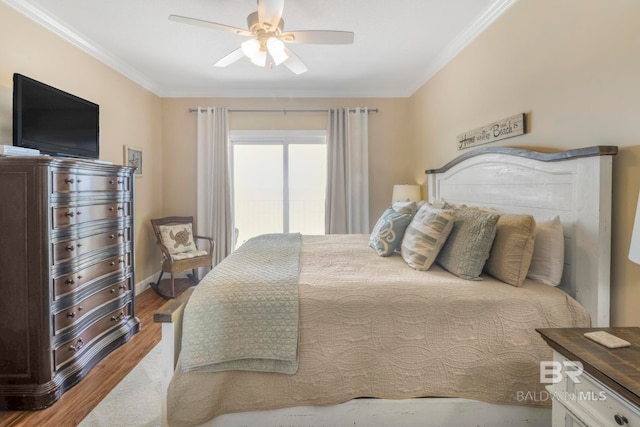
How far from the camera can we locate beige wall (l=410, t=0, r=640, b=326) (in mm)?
1401

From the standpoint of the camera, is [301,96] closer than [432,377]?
No

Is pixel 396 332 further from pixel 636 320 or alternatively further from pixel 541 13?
pixel 541 13

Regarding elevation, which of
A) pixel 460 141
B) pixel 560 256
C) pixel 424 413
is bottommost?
pixel 424 413

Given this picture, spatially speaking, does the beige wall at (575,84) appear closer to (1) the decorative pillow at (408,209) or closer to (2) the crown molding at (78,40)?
(1) the decorative pillow at (408,209)

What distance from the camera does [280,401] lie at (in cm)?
140

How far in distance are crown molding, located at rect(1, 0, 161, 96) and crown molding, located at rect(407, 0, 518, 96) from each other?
11.1 feet

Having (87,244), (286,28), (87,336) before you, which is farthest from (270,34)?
(87,336)

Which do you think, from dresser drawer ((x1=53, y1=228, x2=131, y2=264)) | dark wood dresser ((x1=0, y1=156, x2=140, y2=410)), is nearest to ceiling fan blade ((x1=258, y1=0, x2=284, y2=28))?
dark wood dresser ((x1=0, y1=156, x2=140, y2=410))

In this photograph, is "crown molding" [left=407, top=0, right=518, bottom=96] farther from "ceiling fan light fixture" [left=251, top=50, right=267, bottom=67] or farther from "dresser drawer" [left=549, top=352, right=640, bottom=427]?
"dresser drawer" [left=549, top=352, right=640, bottom=427]

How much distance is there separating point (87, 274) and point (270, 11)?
2182 mm

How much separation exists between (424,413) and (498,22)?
8.86ft

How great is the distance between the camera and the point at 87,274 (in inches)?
86.8

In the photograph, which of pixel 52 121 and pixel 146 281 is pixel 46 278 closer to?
pixel 52 121

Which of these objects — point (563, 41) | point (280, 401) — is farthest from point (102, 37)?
point (563, 41)
